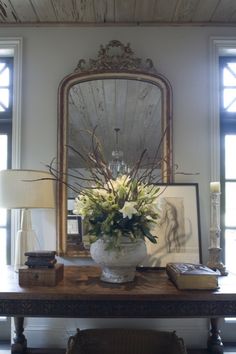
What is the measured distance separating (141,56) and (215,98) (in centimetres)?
63

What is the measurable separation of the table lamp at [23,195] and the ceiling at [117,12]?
116cm

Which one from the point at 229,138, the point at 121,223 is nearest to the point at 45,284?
the point at 121,223

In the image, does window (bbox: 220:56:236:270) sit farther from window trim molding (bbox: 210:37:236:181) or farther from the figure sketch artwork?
the figure sketch artwork

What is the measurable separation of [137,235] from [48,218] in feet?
2.95

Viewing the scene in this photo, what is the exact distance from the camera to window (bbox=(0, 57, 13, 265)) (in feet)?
8.98

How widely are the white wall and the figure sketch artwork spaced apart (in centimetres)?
11

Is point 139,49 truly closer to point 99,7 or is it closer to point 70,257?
point 99,7

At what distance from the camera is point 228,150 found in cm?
275

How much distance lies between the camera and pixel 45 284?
1902 mm

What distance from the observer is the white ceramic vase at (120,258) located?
1893 millimetres

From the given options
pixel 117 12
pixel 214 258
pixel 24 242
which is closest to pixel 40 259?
pixel 24 242

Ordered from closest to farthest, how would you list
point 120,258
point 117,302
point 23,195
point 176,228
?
point 117,302 < point 120,258 < point 23,195 < point 176,228

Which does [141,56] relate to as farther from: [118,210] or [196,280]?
[196,280]

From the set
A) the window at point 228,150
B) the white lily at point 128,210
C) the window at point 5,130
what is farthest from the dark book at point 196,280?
the window at point 5,130
